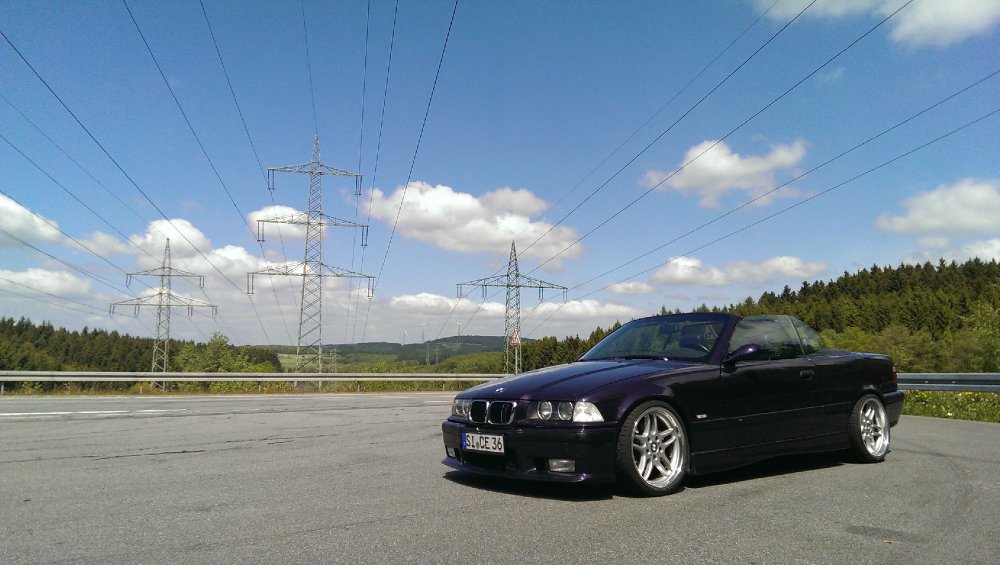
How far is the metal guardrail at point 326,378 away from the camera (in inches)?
476

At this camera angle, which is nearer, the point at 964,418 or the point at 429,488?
the point at 429,488

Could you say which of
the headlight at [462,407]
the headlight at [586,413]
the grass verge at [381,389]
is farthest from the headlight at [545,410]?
the grass verge at [381,389]

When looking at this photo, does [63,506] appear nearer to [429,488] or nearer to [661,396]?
[429,488]

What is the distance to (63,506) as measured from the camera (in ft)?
13.6

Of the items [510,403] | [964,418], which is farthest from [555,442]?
[964,418]

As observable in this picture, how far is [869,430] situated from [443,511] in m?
4.33

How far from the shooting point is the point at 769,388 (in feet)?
17.3

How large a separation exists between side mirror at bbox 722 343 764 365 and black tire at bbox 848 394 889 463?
158cm

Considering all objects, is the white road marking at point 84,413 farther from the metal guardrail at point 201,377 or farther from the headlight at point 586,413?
the headlight at point 586,413

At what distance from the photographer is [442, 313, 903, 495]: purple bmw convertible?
4.33m

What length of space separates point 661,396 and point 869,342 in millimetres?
77216

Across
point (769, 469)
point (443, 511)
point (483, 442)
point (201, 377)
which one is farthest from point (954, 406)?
point (201, 377)

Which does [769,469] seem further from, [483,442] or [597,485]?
[483,442]

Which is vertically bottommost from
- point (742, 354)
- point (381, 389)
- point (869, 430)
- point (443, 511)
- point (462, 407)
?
point (381, 389)
